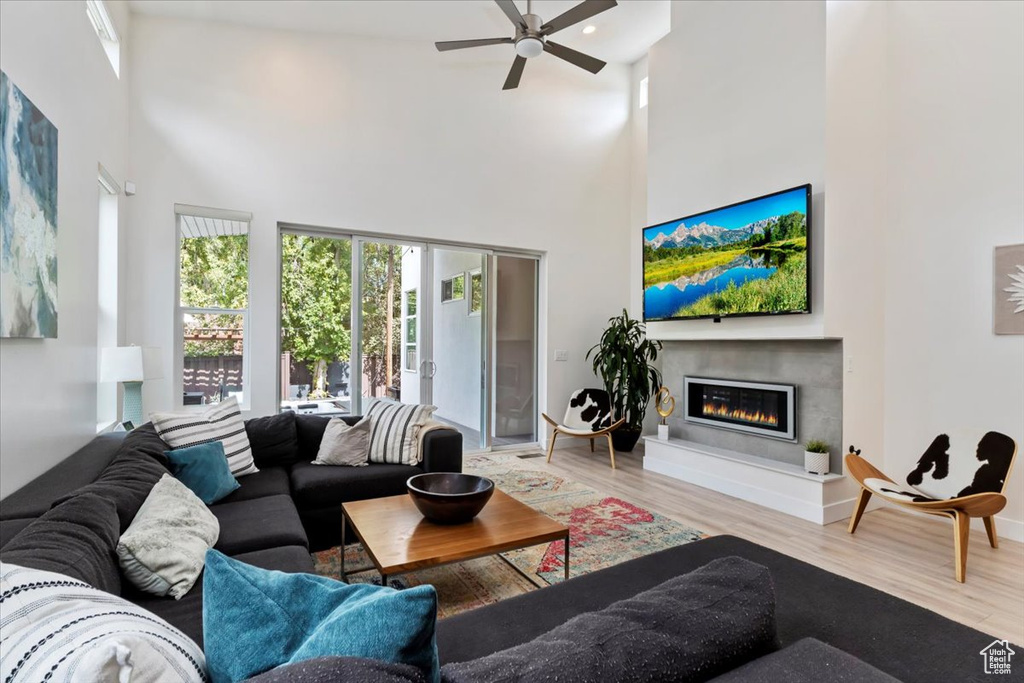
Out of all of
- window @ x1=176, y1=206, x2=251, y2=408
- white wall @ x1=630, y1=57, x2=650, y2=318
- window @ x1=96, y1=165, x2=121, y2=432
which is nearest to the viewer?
window @ x1=96, y1=165, x2=121, y2=432

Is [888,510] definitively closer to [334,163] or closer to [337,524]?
[337,524]

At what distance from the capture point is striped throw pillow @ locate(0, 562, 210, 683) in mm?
561

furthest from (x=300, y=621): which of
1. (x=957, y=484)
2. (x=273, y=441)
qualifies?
(x=957, y=484)

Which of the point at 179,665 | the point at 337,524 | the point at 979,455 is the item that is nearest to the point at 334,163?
the point at 337,524

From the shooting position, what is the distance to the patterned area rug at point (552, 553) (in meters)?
2.50

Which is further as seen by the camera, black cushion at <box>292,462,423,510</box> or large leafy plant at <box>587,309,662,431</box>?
large leafy plant at <box>587,309,662,431</box>

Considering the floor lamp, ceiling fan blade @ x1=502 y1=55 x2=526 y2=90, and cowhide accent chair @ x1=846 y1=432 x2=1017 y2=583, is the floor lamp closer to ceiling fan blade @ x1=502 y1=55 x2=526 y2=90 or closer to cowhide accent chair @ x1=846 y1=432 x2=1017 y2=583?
ceiling fan blade @ x1=502 y1=55 x2=526 y2=90

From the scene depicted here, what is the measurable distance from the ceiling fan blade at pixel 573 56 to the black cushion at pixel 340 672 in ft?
12.3

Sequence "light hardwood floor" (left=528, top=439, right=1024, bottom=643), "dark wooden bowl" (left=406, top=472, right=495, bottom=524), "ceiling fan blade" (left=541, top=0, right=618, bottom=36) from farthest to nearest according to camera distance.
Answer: "ceiling fan blade" (left=541, top=0, right=618, bottom=36)
"light hardwood floor" (left=528, top=439, right=1024, bottom=643)
"dark wooden bowl" (left=406, top=472, right=495, bottom=524)

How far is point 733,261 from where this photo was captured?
4039mm

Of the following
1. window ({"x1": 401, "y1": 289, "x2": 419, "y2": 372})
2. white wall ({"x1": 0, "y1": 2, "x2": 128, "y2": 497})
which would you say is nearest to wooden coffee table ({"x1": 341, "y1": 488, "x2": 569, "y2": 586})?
white wall ({"x1": 0, "y1": 2, "x2": 128, "y2": 497})

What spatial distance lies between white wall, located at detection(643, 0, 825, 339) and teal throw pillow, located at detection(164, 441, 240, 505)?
12.1 ft

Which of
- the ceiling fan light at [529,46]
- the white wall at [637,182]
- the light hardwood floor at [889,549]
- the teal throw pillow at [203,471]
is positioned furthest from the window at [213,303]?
the white wall at [637,182]

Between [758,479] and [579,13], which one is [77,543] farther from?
[758,479]
